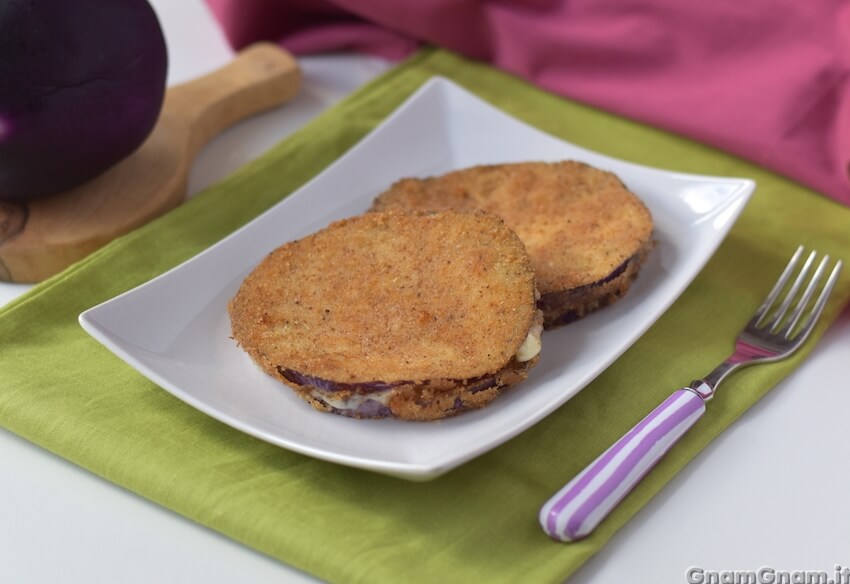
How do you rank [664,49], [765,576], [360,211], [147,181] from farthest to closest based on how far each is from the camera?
[664,49], [147,181], [360,211], [765,576]

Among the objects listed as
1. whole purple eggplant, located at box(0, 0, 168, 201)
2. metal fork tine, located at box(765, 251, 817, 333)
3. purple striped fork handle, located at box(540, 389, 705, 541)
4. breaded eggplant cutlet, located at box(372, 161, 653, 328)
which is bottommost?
metal fork tine, located at box(765, 251, 817, 333)

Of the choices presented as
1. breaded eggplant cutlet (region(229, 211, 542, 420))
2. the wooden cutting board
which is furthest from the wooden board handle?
breaded eggplant cutlet (region(229, 211, 542, 420))

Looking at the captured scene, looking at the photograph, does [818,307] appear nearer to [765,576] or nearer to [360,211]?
[765,576]

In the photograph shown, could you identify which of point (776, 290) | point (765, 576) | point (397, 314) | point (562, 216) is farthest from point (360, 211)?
point (765, 576)

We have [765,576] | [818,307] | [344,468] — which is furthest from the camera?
[818,307]

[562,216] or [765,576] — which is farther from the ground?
[562,216]

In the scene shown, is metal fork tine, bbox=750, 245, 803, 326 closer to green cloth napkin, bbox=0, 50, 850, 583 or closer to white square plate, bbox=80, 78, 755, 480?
green cloth napkin, bbox=0, 50, 850, 583

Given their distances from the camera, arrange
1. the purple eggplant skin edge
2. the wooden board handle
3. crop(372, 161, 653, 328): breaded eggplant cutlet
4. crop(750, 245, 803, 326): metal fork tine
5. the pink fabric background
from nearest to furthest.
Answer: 1. the purple eggplant skin edge
2. crop(372, 161, 653, 328): breaded eggplant cutlet
3. crop(750, 245, 803, 326): metal fork tine
4. the pink fabric background
5. the wooden board handle

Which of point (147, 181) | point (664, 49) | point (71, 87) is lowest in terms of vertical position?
point (664, 49)
